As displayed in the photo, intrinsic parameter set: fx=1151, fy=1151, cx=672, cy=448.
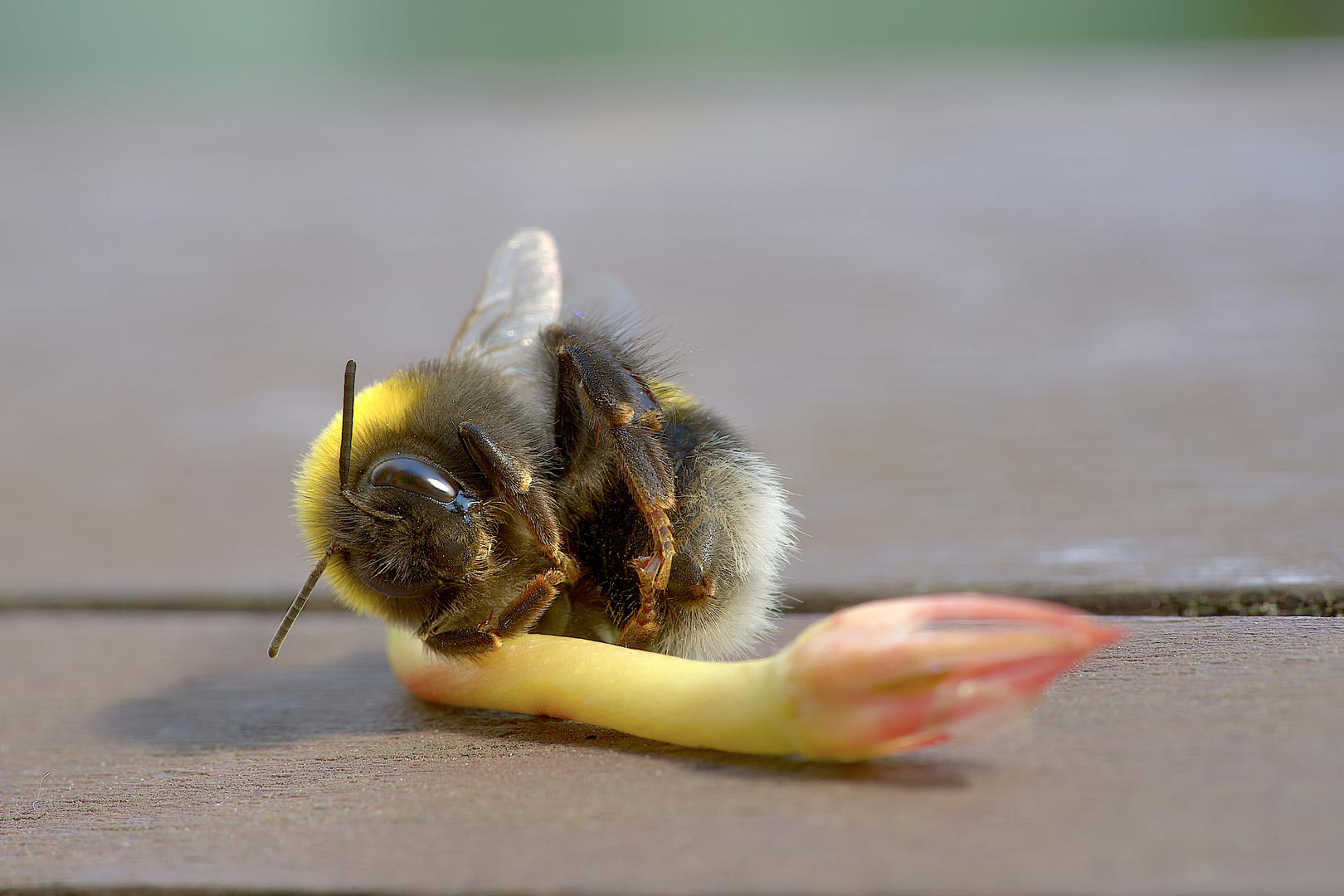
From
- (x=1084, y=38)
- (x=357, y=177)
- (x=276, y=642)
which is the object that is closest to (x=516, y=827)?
(x=276, y=642)

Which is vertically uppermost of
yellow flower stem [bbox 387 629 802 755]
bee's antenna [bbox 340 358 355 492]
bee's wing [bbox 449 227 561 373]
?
bee's wing [bbox 449 227 561 373]

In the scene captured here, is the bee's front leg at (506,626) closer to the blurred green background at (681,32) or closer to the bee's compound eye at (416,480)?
the bee's compound eye at (416,480)

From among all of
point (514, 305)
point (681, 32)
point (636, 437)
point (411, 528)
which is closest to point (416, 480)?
point (411, 528)

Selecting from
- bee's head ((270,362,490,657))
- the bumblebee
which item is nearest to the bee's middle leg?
the bumblebee

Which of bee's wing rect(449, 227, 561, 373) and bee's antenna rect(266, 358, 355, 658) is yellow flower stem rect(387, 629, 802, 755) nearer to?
bee's antenna rect(266, 358, 355, 658)

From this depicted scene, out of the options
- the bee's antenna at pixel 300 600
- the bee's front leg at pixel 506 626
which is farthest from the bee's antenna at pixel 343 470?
the bee's front leg at pixel 506 626

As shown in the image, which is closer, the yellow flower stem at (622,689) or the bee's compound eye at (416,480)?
the yellow flower stem at (622,689)

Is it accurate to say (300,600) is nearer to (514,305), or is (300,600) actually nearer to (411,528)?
(411,528)
